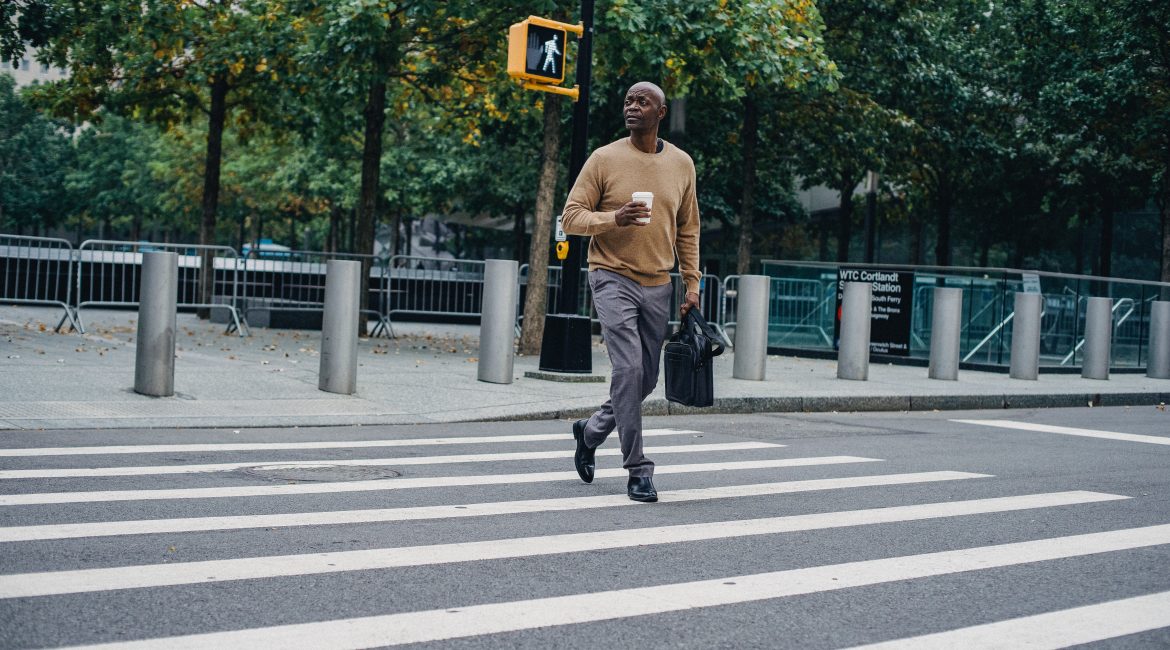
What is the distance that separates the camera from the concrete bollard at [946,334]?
15977 millimetres

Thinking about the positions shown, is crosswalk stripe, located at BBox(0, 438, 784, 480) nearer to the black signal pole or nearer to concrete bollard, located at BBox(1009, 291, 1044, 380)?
the black signal pole

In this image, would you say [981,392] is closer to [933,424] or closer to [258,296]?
[933,424]

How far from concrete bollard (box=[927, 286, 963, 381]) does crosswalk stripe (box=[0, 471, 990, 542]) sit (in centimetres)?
865

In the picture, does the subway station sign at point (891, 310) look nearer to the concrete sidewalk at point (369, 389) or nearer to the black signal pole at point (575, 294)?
the concrete sidewalk at point (369, 389)

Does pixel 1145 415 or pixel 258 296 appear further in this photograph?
pixel 258 296

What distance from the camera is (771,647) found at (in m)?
3.94

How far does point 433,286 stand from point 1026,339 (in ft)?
30.4

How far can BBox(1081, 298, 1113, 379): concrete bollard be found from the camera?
1805 cm

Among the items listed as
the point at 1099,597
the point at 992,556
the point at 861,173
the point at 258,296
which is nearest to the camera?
the point at 1099,597

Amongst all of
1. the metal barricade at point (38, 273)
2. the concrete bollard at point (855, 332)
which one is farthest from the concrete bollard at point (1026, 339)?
the metal barricade at point (38, 273)

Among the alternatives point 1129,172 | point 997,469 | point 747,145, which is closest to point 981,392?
point 997,469

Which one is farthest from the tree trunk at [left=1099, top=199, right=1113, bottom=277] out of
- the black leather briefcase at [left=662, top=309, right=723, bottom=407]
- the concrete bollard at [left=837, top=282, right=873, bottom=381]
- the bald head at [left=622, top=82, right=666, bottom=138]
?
the bald head at [left=622, top=82, right=666, bottom=138]

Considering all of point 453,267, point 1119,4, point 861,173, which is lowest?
point 453,267

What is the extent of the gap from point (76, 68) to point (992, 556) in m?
Answer: 20.9
